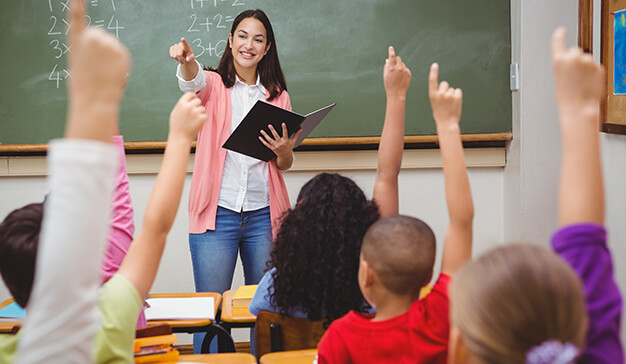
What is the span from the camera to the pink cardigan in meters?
2.58

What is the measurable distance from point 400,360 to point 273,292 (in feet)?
1.86

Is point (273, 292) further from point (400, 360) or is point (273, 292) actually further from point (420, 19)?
point (420, 19)

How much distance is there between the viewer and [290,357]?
1.55m

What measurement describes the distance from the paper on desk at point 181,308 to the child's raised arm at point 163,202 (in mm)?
911

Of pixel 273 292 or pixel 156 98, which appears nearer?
pixel 273 292

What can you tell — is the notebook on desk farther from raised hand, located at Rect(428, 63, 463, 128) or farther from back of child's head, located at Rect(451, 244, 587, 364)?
back of child's head, located at Rect(451, 244, 587, 364)

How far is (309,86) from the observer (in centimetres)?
327

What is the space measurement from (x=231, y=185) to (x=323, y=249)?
106 centimetres

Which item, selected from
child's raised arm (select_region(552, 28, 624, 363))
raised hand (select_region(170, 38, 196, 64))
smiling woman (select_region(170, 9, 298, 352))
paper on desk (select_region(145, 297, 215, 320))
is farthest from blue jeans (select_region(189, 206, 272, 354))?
child's raised arm (select_region(552, 28, 624, 363))

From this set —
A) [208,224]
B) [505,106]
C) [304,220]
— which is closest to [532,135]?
[505,106]

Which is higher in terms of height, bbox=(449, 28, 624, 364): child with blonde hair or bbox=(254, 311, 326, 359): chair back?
bbox=(449, 28, 624, 364): child with blonde hair

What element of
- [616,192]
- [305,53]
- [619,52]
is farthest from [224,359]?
[305,53]

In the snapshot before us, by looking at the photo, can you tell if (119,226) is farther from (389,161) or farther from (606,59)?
(606,59)

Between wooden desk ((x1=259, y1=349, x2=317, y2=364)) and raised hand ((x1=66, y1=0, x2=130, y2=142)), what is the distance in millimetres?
984
